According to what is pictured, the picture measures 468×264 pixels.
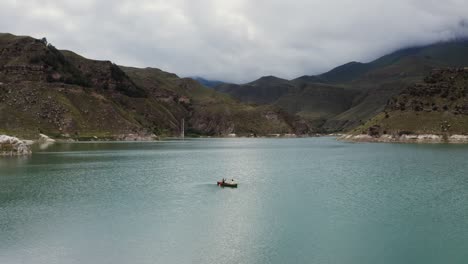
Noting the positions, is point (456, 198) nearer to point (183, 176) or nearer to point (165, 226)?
point (165, 226)

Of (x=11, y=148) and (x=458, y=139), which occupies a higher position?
(x=458, y=139)

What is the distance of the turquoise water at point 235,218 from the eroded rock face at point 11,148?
45.0 metres

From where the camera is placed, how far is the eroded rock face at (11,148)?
122731mm

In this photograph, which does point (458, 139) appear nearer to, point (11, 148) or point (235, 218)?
point (235, 218)

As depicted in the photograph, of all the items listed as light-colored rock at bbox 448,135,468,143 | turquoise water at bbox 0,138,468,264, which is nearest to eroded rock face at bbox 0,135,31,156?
turquoise water at bbox 0,138,468,264

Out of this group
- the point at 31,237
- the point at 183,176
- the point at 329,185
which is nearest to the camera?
the point at 31,237

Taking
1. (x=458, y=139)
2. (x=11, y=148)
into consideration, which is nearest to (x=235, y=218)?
(x=11, y=148)

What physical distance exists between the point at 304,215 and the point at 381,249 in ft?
43.5

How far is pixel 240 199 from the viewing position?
57531mm

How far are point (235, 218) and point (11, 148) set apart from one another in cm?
10218

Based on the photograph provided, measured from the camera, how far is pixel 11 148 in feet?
406

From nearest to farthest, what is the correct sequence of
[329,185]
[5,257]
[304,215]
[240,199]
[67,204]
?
[5,257], [304,215], [67,204], [240,199], [329,185]

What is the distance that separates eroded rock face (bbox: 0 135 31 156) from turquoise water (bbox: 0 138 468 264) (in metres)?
45.0

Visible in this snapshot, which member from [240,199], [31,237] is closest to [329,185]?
[240,199]
